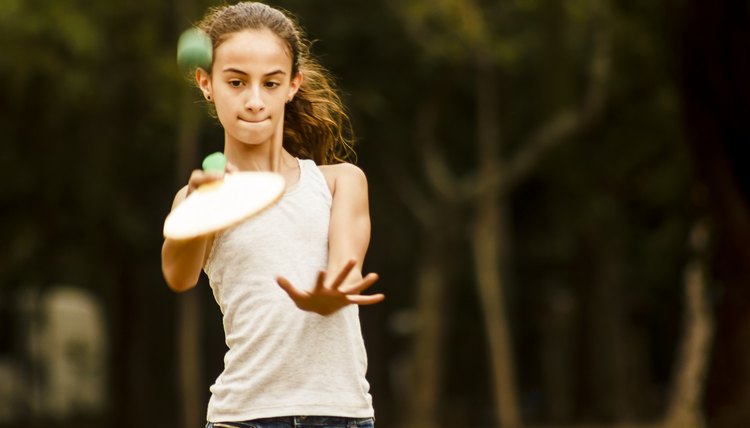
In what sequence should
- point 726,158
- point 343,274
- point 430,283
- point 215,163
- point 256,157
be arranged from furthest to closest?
point 430,283
point 726,158
point 256,157
point 215,163
point 343,274

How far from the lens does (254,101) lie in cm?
355

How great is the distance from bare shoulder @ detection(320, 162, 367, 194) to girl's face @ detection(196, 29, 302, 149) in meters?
0.22

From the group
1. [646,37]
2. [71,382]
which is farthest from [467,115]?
[71,382]

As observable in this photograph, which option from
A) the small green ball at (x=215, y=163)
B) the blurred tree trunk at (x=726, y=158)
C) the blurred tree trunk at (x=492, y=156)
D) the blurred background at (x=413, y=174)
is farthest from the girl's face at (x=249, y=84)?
the blurred tree trunk at (x=492, y=156)

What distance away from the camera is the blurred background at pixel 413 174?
59.5ft

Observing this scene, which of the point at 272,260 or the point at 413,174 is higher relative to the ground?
the point at 413,174

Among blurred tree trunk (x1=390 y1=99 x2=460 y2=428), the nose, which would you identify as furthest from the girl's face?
blurred tree trunk (x1=390 y1=99 x2=460 y2=428)

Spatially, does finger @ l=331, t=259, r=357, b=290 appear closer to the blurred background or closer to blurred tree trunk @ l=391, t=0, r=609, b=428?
the blurred background

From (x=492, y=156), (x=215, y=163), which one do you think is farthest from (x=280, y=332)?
(x=492, y=156)

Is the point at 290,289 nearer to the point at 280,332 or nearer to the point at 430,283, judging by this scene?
the point at 280,332

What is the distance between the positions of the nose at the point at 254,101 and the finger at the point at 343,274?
1.63 ft

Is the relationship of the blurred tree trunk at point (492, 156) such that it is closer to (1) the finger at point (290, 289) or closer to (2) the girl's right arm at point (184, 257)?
(2) the girl's right arm at point (184, 257)

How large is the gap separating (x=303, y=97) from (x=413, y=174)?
19.4m

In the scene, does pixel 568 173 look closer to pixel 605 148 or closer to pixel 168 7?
pixel 605 148
